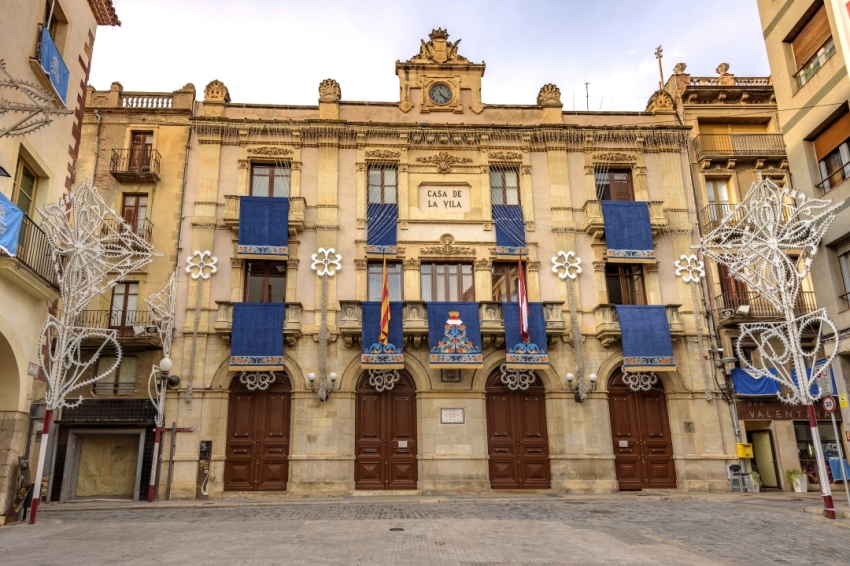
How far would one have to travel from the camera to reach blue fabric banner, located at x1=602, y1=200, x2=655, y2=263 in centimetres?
2480

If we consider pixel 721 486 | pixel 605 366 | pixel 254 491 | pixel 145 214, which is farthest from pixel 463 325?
pixel 145 214

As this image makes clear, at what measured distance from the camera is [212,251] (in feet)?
80.1

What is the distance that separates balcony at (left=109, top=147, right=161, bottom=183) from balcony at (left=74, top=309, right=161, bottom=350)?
5471 millimetres

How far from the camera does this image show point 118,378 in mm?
23438

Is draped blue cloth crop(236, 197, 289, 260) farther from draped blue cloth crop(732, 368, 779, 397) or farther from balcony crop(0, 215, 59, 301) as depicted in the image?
draped blue cloth crop(732, 368, 779, 397)

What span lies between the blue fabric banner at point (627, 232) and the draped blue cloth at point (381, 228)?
8.57m

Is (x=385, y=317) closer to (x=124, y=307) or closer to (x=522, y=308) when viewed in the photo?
(x=522, y=308)

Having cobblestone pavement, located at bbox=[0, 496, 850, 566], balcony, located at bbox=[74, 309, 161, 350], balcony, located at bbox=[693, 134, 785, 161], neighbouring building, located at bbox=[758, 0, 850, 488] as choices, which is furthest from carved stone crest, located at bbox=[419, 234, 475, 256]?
neighbouring building, located at bbox=[758, 0, 850, 488]

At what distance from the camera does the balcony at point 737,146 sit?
26.7 meters

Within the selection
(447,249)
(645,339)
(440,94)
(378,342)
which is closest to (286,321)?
(378,342)

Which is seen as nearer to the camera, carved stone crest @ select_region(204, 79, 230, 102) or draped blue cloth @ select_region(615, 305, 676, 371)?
draped blue cloth @ select_region(615, 305, 676, 371)

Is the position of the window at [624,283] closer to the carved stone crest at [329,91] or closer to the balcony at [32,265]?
the carved stone crest at [329,91]

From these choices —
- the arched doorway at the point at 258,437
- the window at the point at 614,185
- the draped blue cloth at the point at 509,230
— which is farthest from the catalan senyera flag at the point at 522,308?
the arched doorway at the point at 258,437

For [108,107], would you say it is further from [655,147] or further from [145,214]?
[655,147]
